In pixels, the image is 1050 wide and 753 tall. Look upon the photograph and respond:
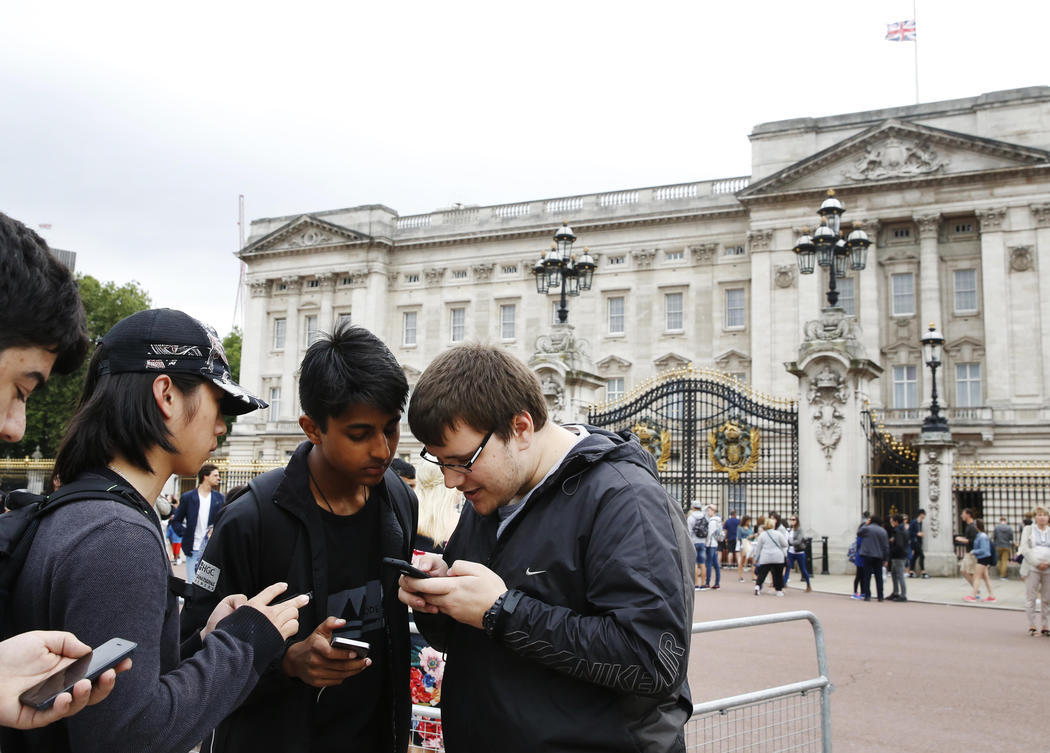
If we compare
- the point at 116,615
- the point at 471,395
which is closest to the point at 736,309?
the point at 471,395

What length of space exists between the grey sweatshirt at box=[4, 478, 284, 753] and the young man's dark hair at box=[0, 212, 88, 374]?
15.0 inches

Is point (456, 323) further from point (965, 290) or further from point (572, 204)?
point (965, 290)

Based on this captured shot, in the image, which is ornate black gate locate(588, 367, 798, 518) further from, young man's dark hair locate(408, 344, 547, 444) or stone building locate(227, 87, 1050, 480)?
young man's dark hair locate(408, 344, 547, 444)

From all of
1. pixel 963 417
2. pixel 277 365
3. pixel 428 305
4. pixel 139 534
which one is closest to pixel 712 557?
pixel 139 534

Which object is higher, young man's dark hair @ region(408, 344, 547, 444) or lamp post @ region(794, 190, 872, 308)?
lamp post @ region(794, 190, 872, 308)

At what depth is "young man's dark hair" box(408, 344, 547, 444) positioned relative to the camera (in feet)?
8.20

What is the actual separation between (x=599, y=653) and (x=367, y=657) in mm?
878

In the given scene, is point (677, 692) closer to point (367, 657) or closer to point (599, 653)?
point (599, 653)

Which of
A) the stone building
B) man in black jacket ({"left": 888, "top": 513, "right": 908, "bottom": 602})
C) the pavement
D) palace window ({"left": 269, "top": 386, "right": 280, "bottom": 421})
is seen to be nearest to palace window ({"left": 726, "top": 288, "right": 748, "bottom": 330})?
the stone building

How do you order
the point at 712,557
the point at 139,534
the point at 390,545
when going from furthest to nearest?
the point at 712,557, the point at 390,545, the point at 139,534

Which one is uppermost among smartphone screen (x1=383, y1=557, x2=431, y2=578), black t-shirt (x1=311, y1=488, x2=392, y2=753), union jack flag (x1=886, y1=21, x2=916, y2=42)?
union jack flag (x1=886, y1=21, x2=916, y2=42)

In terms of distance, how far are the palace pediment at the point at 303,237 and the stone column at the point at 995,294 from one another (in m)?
31.6

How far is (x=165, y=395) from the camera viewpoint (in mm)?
2275

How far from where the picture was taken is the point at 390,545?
296 cm
